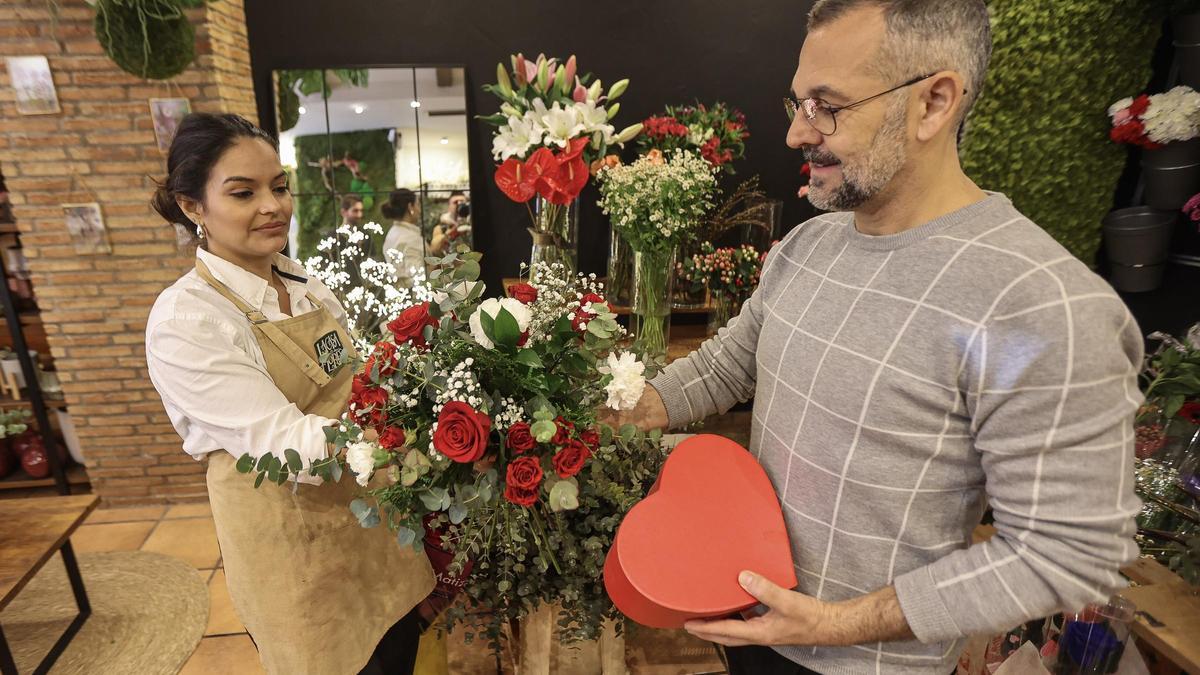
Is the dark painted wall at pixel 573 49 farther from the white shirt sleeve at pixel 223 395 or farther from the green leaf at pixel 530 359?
the green leaf at pixel 530 359

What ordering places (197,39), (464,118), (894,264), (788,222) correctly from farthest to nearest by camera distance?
(788,222) → (464,118) → (197,39) → (894,264)

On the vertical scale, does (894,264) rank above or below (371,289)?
above

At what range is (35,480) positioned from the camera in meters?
3.86

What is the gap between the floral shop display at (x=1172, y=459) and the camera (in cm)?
160

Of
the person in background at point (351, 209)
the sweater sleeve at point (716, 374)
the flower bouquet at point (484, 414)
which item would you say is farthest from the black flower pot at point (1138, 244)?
the person in background at point (351, 209)

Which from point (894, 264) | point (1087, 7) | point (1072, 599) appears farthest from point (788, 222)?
point (1072, 599)

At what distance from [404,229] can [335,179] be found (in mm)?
437

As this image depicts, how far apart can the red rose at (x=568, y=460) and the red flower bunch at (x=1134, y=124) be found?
3247 mm

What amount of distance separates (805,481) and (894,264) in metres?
0.40

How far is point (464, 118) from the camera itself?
3.54m

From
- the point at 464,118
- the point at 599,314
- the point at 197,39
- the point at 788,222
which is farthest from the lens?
the point at 788,222

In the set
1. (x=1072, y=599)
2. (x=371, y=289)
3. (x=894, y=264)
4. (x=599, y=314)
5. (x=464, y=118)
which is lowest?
(x=371, y=289)

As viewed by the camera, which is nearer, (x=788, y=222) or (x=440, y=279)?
(x=440, y=279)

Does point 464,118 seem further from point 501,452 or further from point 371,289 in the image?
point 501,452
